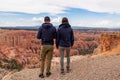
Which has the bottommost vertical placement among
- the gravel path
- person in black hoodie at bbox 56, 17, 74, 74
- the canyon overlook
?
the canyon overlook

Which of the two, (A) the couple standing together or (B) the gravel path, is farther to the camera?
(A) the couple standing together

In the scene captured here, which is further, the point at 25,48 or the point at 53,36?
the point at 25,48

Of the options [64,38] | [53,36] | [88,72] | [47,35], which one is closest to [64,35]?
[64,38]

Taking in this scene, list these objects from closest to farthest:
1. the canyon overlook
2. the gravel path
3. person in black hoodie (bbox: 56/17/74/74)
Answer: the gravel path → person in black hoodie (bbox: 56/17/74/74) → the canyon overlook

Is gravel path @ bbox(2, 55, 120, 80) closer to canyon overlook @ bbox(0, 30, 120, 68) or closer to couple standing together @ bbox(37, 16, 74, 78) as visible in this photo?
couple standing together @ bbox(37, 16, 74, 78)

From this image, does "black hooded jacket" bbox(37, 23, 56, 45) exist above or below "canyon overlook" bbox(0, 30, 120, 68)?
above

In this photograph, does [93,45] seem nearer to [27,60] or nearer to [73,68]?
[27,60]

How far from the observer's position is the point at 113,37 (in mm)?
40062

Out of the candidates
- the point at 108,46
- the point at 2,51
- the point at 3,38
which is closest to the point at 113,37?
Result: the point at 108,46

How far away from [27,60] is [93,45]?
157ft

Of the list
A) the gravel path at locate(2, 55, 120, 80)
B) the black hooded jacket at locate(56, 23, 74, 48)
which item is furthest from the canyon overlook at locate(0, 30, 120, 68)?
the black hooded jacket at locate(56, 23, 74, 48)

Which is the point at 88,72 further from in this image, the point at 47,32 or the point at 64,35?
the point at 47,32

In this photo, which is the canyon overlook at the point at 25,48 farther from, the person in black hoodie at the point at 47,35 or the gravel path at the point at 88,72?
the person in black hoodie at the point at 47,35

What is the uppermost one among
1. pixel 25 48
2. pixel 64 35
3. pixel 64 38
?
pixel 64 35
